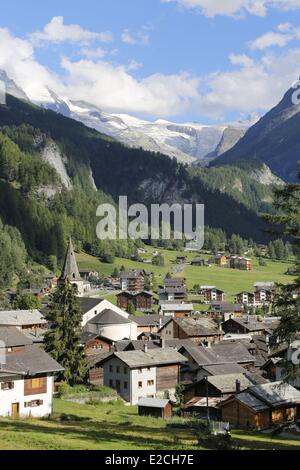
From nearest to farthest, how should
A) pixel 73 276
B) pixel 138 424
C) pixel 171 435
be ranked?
A: pixel 171 435, pixel 138 424, pixel 73 276

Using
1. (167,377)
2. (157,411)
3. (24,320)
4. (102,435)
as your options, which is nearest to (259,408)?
(157,411)

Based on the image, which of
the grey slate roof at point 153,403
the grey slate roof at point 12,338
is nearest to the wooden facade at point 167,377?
the grey slate roof at point 153,403

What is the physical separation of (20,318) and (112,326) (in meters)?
14.6

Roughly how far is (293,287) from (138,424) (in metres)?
20.5

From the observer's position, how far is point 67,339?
65.4 meters

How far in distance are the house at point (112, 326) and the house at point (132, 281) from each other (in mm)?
67983

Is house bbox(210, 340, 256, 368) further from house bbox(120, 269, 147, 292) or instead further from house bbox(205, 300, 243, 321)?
house bbox(120, 269, 147, 292)

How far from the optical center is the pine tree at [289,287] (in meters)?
29.8

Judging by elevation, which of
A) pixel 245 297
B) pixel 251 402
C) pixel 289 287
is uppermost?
pixel 289 287

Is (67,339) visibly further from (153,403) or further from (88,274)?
(88,274)

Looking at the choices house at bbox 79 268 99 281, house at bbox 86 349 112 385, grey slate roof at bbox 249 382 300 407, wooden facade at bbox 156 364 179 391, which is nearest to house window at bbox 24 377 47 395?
grey slate roof at bbox 249 382 300 407
